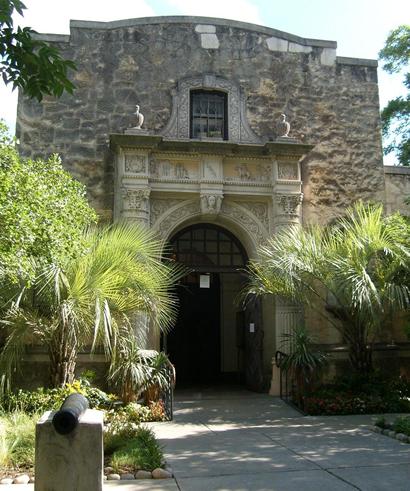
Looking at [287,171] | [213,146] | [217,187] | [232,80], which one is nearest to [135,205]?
[217,187]

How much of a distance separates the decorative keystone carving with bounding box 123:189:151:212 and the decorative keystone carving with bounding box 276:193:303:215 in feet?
9.66

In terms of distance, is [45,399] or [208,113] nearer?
[45,399]

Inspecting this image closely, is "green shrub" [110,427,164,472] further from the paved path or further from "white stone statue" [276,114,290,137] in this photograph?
"white stone statue" [276,114,290,137]

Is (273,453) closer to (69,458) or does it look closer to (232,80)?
(69,458)

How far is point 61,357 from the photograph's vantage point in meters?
9.27

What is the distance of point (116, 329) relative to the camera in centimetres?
936

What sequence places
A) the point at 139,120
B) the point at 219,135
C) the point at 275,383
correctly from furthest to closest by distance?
the point at 219,135, the point at 139,120, the point at 275,383

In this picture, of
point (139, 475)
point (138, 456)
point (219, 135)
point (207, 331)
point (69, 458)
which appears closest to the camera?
point (69, 458)

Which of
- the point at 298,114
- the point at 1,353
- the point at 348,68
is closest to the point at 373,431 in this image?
the point at 1,353

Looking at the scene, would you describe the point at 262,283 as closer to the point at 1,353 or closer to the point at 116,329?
the point at 116,329

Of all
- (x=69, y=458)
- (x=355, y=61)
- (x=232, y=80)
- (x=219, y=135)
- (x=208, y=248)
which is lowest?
(x=69, y=458)

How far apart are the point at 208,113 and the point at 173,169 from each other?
1.86m

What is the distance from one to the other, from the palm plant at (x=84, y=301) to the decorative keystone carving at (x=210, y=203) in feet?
8.62

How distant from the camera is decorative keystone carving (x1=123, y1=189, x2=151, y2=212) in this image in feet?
38.8
